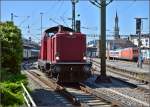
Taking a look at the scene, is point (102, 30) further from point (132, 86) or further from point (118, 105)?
point (118, 105)

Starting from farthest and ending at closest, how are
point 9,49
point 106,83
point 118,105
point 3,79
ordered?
point 106,83
point 9,49
point 3,79
point 118,105

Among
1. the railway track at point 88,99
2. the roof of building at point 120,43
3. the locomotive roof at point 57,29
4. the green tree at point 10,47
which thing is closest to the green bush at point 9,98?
the railway track at point 88,99

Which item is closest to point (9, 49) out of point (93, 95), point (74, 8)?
point (93, 95)

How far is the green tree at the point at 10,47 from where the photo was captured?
21.8m

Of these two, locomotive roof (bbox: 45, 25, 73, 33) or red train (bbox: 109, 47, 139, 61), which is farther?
red train (bbox: 109, 47, 139, 61)

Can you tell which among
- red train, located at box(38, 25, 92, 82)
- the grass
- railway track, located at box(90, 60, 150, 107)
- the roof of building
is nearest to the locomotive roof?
red train, located at box(38, 25, 92, 82)

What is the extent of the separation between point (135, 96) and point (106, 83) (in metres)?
8.18

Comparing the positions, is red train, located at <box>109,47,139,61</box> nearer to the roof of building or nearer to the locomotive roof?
the roof of building

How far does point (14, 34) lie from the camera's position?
2217cm

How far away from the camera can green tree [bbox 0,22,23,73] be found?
21.8 metres

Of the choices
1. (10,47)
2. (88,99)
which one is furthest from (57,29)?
(88,99)

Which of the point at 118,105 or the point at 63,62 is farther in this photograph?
the point at 63,62

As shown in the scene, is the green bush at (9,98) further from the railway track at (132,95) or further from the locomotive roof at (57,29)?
the locomotive roof at (57,29)

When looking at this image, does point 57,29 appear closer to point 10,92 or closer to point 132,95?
point 132,95
